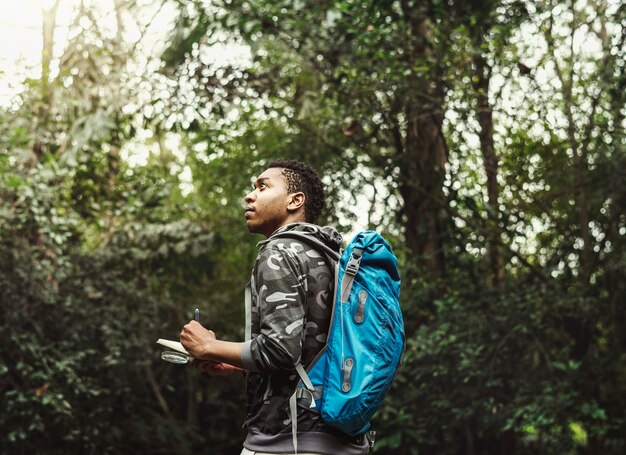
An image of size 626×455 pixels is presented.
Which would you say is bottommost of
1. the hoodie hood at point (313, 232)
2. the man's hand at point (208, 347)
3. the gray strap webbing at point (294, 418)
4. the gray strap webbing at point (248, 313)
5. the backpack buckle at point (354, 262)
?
the gray strap webbing at point (294, 418)

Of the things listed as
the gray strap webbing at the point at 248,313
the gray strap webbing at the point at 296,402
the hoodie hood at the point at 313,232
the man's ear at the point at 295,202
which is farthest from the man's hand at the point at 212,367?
the man's ear at the point at 295,202

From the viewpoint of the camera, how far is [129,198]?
996cm

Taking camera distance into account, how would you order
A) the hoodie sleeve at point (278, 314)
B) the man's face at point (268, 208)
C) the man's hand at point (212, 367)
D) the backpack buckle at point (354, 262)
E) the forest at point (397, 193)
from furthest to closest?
the forest at point (397, 193) < the man's face at point (268, 208) < the man's hand at point (212, 367) < the backpack buckle at point (354, 262) < the hoodie sleeve at point (278, 314)

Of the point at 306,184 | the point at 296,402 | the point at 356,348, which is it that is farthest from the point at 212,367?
the point at 306,184

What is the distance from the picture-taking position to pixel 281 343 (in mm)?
2395

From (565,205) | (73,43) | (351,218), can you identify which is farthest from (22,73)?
(565,205)

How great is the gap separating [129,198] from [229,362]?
305 inches

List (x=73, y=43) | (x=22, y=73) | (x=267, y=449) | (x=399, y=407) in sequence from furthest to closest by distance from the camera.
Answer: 1. (x=73, y=43)
2. (x=22, y=73)
3. (x=399, y=407)
4. (x=267, y=449)

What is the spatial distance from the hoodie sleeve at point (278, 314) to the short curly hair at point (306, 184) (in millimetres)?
374

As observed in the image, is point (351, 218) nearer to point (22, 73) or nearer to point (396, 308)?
point (22, 73)

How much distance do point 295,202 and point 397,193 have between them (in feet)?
21.1

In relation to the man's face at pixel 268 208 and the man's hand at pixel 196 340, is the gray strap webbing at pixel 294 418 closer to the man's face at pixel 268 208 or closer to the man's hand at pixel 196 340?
the man's hand at pixel 196 340

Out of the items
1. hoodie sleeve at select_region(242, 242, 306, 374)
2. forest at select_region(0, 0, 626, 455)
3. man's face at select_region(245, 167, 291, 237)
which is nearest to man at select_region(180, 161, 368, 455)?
hoodie sleeve at select_region(242, 242, 306, 374)

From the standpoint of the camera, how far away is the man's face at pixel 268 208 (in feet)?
9.16
